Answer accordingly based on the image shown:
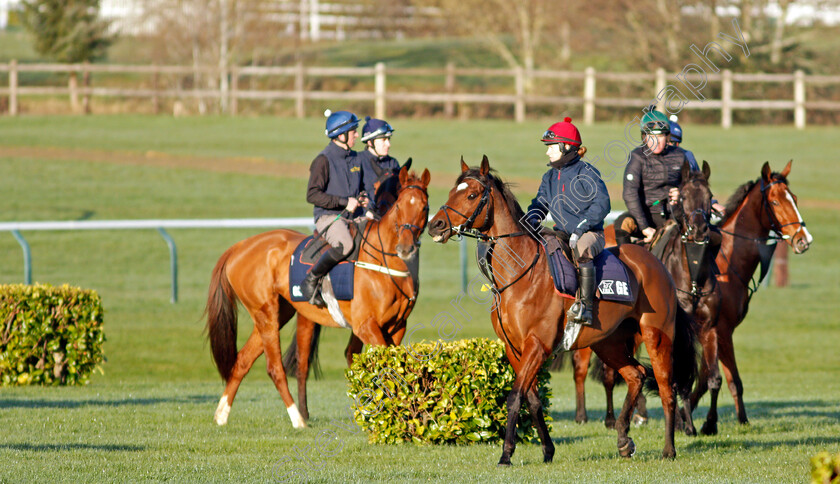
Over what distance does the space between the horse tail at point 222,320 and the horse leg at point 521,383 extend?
3.08 meters

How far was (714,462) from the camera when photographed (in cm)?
666

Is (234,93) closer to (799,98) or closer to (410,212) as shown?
(799,98)

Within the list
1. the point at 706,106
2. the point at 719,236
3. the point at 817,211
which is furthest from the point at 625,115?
the point at 719,236

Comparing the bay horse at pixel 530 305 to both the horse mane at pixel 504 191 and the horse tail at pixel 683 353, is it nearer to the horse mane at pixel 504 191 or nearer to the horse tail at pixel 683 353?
the horse mane at pixel 504 191

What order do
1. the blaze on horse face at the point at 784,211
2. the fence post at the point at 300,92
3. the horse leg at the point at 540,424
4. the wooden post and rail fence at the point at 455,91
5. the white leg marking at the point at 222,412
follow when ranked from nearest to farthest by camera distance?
the horse leg at the point at 540,424 → the white leg marking at the point at 222,412 → the blaze on horse face at the point at 784,211 → the wooden post and rail fence at the point at 455,91 → the fence post at the point at 300,92

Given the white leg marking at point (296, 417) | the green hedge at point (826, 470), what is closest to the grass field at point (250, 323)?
the white leg marking at point (296, 417)

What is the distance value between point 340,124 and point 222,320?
1966 mm

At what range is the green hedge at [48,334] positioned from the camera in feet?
32.8

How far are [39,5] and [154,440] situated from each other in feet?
119

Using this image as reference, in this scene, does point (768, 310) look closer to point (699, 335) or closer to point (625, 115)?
point (699, 335)

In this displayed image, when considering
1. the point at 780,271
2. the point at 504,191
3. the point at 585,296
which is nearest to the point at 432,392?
the point at 585,296

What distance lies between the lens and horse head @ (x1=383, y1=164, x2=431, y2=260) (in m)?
7.49

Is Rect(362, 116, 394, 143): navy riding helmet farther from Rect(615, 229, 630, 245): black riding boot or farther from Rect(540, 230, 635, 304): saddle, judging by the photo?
Rect(615, 229, 630, 245): black riding boot

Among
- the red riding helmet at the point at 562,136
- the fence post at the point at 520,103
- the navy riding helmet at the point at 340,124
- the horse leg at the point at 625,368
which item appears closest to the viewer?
the red riding helmet at the point at 562,136
